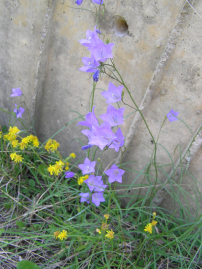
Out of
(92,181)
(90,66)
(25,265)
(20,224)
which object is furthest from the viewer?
(20,224)

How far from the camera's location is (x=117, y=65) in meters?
1.66

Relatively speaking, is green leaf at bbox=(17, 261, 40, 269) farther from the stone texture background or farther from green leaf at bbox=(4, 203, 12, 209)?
the stone texture background

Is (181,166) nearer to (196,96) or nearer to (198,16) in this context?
(196,96)

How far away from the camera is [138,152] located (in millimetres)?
1793

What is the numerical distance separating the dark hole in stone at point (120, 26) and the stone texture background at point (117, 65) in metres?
0.03

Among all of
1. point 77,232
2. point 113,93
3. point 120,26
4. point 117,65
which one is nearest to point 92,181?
point 77,232

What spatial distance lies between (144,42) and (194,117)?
60cm

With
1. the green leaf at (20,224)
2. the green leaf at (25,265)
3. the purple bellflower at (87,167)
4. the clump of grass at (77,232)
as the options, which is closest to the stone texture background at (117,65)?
the clump of grass at (77,232)

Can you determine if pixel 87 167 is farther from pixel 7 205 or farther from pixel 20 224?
pixel 7 205

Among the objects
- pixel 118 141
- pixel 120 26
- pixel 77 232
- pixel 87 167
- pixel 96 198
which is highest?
pixel 120 26

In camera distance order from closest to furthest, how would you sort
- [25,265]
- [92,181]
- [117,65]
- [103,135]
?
1. [103,135]
2. [25,265]
3. [92,181]
4. [117,65]

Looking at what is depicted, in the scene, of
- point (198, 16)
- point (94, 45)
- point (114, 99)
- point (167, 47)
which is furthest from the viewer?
point (167, 47)

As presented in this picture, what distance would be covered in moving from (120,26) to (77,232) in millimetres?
1380

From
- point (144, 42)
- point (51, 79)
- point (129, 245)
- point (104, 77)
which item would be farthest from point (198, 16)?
point (129, 245)
